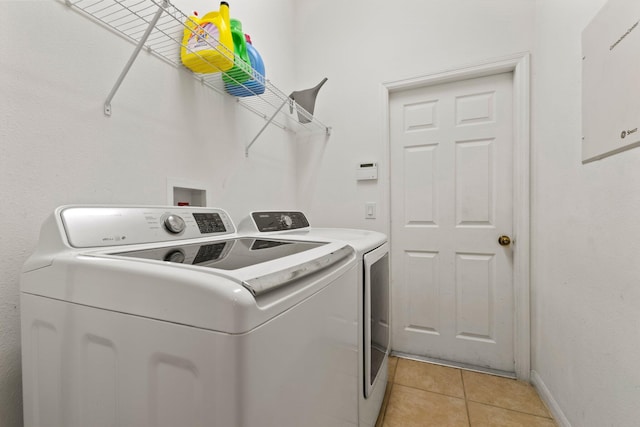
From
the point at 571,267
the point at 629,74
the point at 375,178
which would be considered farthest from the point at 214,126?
the point at 571,267

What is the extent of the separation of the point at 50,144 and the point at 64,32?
361 millimetres

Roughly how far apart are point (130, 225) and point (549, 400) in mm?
2216

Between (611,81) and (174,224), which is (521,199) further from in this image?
(174,224)

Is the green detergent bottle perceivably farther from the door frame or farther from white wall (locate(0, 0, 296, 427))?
the door frame

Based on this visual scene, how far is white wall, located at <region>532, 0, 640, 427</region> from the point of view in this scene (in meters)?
0.99

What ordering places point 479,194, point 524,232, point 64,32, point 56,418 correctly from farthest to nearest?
point 479,194, point 524,232, point 64,32, point 56,418

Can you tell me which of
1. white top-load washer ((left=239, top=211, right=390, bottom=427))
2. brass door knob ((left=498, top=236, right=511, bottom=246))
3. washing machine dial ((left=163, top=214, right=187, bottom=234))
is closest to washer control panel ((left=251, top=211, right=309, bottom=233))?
white top-load washer ((left=239, top=211, right=390, bottom=427))

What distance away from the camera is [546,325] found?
64.3 inches

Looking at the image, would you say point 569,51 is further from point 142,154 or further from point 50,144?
point 50,144

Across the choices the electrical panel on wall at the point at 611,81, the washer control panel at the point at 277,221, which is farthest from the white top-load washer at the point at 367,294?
the electrical panel on wall at the point at 611,81

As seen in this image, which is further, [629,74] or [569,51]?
[569,51]

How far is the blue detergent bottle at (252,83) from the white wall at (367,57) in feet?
2.93

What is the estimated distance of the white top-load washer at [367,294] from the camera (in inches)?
42.2

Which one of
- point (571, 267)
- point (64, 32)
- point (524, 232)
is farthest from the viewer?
point (524, 232)
